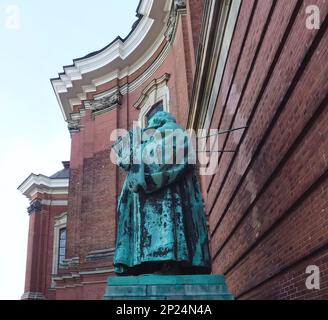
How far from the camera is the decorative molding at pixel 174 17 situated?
1496 centimetres

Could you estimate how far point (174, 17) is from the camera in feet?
51.9

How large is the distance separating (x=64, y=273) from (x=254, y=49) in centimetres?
1492

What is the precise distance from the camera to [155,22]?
18.0 m

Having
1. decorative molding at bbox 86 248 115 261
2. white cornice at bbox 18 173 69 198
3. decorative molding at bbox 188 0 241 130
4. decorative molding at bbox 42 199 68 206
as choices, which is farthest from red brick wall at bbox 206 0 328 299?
decorative molding at bbox 42 199 68 206

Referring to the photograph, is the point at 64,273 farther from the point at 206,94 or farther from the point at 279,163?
the point at 279,163

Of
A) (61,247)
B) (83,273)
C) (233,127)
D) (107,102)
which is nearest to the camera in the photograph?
(233,127)

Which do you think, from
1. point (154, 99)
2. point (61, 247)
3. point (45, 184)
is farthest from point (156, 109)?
point (45, 184)

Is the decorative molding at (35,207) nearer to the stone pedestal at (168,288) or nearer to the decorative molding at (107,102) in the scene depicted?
the decorative molding at (107,102)

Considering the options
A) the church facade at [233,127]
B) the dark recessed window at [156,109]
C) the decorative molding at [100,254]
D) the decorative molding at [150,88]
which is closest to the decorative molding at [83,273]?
the church facade at [233,127]

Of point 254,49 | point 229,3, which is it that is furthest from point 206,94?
point 254,49

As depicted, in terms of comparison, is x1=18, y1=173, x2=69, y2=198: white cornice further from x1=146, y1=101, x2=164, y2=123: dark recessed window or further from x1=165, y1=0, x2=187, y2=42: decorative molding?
x1=165, y1=0, x2=187, y2=42: decorative molding

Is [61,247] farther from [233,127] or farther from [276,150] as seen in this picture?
[276,150]

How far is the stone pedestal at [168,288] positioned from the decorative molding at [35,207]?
27.4m

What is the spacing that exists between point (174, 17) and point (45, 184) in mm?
18609
